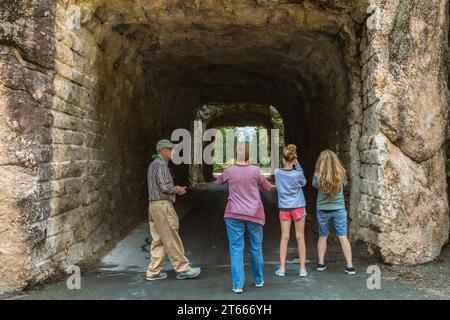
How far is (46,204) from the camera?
484 cm

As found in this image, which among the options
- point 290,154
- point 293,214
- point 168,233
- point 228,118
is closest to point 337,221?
point 293,214

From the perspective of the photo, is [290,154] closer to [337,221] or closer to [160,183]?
[337,221]

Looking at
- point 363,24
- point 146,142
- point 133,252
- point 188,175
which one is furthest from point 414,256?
point 188,175

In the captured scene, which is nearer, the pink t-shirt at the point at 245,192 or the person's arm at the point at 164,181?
the pink t-shirt at the point at 245,192

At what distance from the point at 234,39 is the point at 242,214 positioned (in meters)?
4.48

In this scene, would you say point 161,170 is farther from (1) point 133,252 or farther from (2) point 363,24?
(2) point 363,24

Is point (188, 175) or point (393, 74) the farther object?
point (188, 175)

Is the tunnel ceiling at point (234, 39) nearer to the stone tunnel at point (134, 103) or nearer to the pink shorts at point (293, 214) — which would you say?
the stone tunnel at point (134, 103)

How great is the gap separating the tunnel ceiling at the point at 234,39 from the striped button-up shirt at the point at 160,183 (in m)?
2.27

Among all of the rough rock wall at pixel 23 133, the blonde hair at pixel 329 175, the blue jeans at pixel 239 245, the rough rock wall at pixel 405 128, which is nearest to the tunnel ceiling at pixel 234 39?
the rough rock wall at pixel 405 128

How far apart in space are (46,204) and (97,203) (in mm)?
1716

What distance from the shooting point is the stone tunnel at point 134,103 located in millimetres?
4602

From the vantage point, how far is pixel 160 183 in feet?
16.6

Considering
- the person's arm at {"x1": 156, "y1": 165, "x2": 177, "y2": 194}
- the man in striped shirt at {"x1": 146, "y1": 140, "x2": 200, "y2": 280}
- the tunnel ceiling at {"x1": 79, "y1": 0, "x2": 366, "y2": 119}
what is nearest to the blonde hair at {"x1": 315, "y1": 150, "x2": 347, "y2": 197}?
the man in striped shirt at {"x1": 146, "y1": 140, "x2": 200, "y2": 280}
